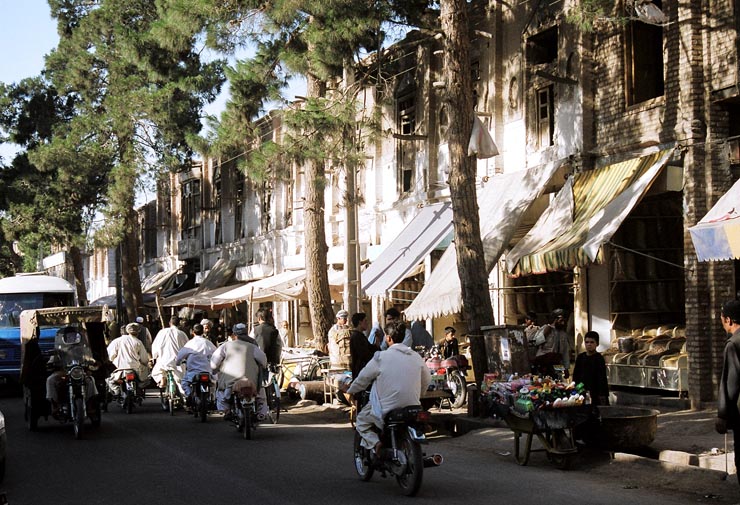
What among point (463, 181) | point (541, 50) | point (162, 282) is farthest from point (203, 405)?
point (162, 282)

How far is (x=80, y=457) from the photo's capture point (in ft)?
43.4

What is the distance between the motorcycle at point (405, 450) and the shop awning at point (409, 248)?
41.9ft

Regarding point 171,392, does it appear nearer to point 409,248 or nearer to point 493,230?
point 493,230

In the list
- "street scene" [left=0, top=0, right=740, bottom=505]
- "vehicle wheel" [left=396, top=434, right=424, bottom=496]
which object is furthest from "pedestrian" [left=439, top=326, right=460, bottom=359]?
"vehicle wheel" [left=396, top=434, right=424, bottom=496]

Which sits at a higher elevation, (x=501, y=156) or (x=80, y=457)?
(x=501, y=156)

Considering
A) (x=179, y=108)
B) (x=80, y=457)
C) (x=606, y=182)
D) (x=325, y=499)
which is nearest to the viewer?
(x=325, y=499)

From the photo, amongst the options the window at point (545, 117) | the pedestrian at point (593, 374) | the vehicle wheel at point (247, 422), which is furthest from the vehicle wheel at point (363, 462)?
the window at point (545, 117)

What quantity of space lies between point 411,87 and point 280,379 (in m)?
8.79

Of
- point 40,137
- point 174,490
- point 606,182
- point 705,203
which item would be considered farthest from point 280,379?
point 40,137

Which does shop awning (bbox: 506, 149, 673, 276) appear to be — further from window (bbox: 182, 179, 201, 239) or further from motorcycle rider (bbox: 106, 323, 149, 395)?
window (bbox: 182, 179, 201, 239)

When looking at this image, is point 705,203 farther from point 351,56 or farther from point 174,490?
point 174,490

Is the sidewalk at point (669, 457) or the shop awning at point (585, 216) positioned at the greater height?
the shop awning at point (585, 216)

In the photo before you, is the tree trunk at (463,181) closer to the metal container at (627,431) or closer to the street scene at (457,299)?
the street scene at (457,299)

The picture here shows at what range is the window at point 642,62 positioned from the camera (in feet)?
61.2
